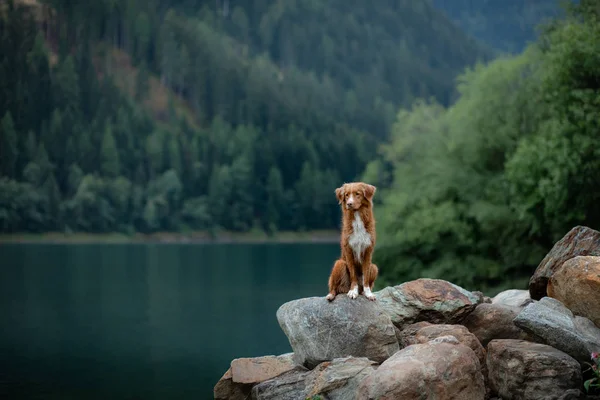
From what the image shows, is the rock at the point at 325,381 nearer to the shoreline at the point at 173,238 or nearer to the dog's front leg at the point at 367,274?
the dog's front leg at the point at 367,274

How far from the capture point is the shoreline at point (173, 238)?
439 ft

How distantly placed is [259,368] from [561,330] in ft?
24.5

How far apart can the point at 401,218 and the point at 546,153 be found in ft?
49.6

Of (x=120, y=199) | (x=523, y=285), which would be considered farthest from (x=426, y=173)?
(x=120, y=199)

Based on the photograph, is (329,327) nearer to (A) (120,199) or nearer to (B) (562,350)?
(B) (562,350)

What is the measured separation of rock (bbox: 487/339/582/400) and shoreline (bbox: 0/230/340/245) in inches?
4860

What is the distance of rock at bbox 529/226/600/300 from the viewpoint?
18.0 meters

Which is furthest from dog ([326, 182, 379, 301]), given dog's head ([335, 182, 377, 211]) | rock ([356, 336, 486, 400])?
rock ([356, 336, 486, 400])

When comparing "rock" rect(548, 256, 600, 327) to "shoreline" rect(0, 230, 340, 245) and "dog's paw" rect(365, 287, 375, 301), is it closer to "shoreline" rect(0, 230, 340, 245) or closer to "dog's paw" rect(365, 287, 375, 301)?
"dog's paw" rect(365, 287, 375, 301)

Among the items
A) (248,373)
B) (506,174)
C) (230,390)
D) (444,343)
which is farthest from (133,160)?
(444,343)

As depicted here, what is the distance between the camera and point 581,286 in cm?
1653

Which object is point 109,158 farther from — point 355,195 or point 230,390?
point 355,195

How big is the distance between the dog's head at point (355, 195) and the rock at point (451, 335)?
10.7 ft

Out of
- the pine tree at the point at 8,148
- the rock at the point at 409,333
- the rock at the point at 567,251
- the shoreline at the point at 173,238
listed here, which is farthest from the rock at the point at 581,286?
the pine tree at the point at 8,148
